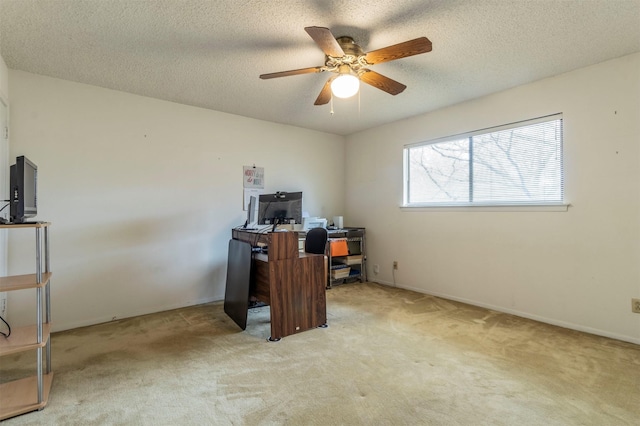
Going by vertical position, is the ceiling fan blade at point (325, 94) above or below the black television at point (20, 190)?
above

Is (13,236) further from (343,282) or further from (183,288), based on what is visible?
(343,282)

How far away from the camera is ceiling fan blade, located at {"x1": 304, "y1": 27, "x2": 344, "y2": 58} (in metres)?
1.88

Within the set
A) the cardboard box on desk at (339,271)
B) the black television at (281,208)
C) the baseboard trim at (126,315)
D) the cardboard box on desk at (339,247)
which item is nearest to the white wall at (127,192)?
the baseboard trim at (126,315)

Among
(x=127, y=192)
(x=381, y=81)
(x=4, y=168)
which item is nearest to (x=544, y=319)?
(x=381, y=81)

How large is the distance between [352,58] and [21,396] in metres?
3.20

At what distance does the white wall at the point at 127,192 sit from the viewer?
304 cm

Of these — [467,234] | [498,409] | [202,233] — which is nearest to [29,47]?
[202,233]

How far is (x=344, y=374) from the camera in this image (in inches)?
86.9

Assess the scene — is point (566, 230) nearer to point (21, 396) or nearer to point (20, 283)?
point (20, 283)

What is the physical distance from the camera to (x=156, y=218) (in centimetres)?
368

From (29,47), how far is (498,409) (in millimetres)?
4370

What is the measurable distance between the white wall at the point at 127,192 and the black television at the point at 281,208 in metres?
1.13

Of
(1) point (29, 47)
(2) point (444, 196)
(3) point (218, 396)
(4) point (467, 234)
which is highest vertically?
(1) point (29, 47)

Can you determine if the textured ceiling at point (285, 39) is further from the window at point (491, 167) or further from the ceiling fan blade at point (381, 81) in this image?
the window at point (491, 167)
